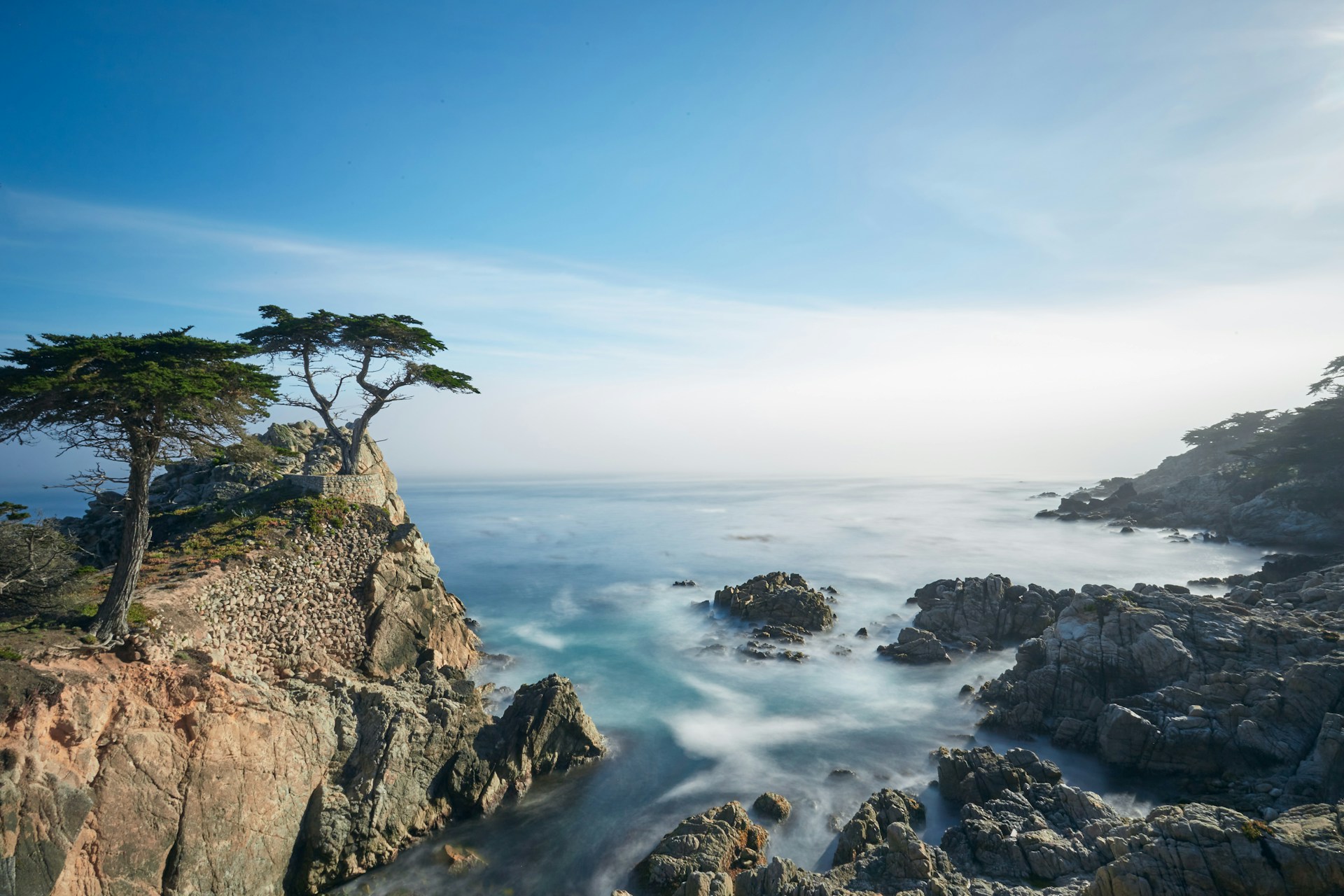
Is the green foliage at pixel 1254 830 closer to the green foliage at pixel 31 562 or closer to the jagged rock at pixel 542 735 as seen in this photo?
the jagged rock at pixel 542 735

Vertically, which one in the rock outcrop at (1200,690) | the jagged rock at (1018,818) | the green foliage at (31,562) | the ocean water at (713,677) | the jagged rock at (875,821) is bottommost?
the ocean water at (713,677)

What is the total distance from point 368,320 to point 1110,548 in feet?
190

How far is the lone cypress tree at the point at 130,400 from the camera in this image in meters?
12.4

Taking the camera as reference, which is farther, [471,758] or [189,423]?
[471,758]

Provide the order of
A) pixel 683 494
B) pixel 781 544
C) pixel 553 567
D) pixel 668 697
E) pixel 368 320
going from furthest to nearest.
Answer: pixel 683 494, pixel 781 544, pixel 553 567, pixel 668 697, pixel 368 320

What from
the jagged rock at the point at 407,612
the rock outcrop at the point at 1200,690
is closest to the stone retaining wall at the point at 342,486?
the jagged rock at the point at 407,612

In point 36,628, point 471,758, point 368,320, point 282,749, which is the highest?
point 368,320

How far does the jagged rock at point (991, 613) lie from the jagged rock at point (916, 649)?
121 centimetres

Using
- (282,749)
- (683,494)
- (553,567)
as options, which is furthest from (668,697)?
(683,494)

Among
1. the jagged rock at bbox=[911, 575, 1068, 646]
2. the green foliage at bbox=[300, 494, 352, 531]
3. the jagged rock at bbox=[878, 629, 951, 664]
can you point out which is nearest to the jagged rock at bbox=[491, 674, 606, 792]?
the green foliage at bbox=[300, 494, 352, 531]

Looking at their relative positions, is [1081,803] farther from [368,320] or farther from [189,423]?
[368,320]

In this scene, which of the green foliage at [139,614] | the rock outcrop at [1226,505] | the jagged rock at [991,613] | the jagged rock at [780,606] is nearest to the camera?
the green foliage at [139,614]

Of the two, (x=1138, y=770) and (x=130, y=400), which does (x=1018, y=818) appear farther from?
(x=130, y=400)

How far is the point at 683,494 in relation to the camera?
458 ft
